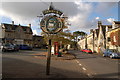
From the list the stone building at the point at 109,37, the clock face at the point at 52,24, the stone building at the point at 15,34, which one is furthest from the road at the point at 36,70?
the stone building at the point at 15,34

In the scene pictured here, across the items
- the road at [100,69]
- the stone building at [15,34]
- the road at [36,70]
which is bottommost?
the road at [100,69]

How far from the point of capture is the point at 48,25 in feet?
27.7

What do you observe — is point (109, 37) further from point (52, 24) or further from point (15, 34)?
point (15, 34)

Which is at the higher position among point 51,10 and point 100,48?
point 51,10

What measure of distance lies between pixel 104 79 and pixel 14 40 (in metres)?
59.7

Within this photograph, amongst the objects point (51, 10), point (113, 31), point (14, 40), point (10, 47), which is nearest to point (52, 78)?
point (51, 10)

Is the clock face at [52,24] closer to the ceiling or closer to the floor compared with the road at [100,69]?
closer to the ceiling

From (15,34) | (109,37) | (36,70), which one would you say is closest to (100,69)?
(36,70)

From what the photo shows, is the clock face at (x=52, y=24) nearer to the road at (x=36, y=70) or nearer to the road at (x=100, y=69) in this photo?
the road at (x=36, y=70)

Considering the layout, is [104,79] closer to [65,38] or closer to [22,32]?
[65,38]

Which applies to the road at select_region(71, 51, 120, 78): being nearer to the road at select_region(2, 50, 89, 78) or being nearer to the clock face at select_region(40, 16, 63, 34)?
the road at select_region(2, 50, 89, 78)

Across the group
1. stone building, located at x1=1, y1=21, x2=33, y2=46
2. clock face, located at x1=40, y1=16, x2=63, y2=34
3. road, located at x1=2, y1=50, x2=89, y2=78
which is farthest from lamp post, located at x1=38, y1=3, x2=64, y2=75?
stone building, located at x1=1, y1=21, x2=33, y2=46

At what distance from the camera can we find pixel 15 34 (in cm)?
6278

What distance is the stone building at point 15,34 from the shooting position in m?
60.0
